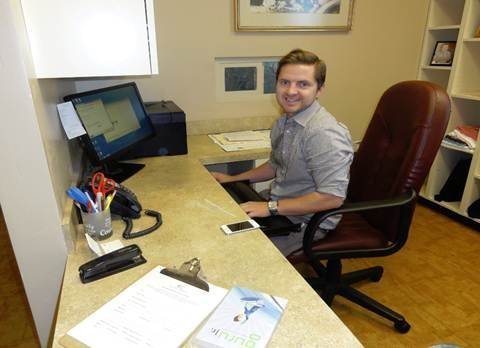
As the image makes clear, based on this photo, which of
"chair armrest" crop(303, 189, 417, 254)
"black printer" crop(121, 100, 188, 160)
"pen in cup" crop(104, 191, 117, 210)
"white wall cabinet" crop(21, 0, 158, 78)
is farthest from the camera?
"black printer" crop(121, 100, 188, 160)

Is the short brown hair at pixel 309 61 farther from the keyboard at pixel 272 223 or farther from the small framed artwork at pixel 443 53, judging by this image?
the small framed artwork at pixel 443 53

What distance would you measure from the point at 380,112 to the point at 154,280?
1.28m

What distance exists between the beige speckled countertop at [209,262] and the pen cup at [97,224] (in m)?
0.05

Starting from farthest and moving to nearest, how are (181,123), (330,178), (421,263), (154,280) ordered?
1. (421,263)
2. (181,123)
3. (330,178)
4. (154,280)

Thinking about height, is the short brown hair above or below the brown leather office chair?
above

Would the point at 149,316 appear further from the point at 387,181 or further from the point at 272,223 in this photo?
the point at 387,181

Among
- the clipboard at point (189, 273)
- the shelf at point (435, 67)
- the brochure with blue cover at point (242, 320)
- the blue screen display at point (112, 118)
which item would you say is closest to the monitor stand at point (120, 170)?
the blue screen display at point (112, 118)

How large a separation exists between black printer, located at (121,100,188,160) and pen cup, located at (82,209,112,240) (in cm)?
84

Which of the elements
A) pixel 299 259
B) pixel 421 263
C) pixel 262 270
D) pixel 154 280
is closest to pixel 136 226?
pixel 154 280

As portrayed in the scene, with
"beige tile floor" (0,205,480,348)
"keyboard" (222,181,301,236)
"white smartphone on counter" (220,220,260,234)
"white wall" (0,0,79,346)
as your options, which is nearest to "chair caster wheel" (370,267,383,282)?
"beige tile floor" (0,205,480,348)

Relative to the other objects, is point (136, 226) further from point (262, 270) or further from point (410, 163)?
point (410, 163)

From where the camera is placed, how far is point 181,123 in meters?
1.92

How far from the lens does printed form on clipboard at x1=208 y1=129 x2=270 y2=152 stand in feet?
6.86

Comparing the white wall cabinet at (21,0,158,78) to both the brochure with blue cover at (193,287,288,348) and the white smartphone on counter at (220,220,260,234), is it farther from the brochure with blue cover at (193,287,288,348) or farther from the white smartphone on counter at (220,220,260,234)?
the brochure with blue cover at (193,287,288,348)
